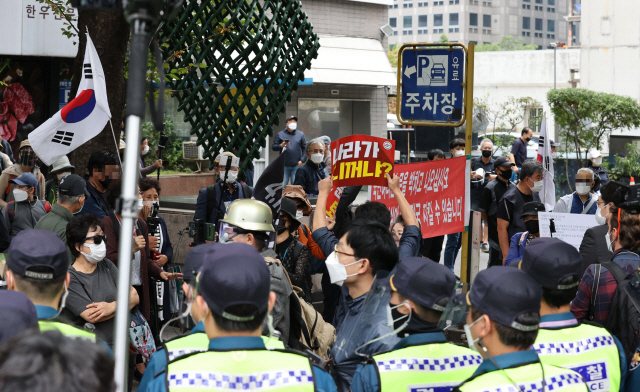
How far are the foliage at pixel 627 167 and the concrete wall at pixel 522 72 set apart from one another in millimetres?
31747

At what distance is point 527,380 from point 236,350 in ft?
3.43

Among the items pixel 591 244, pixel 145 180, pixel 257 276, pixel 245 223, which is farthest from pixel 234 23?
pixel 257 276

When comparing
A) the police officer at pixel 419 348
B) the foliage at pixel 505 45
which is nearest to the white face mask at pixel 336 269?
the police officer at pixel 419 348

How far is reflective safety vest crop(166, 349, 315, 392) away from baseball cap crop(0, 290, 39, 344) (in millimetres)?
495

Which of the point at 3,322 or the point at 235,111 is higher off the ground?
the point at 235,111

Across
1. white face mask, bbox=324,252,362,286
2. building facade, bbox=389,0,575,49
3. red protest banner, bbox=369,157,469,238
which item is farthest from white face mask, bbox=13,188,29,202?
building facade, bbox=389,0,575,49

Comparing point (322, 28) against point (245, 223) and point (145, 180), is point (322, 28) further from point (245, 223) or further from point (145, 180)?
point (245, 223)

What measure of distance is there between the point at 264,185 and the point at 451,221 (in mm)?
2020

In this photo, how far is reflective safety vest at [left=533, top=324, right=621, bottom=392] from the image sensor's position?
3.26 meters

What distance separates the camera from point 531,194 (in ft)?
27.2

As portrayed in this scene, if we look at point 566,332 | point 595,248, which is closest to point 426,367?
point 566,332

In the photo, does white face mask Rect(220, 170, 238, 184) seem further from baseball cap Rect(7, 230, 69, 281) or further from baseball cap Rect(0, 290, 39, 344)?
baseball cap Rect(0, 290, 39, 344)

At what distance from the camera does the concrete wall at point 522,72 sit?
5347cm

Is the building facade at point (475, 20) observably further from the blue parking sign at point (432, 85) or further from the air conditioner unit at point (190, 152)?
the blue parking sign at point (432, 85)
